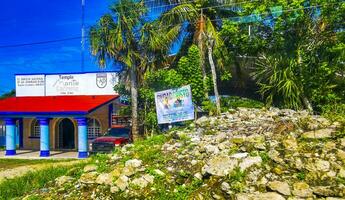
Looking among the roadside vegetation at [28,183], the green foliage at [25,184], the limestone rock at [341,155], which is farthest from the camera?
the green foliage at [25,184]

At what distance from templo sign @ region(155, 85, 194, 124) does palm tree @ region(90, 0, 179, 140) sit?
3426 mm

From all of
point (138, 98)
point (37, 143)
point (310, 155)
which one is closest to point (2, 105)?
point (37, 143)

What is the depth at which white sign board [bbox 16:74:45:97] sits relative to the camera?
30625 millimetres

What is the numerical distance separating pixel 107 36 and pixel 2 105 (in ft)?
34.9

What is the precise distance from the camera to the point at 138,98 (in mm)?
24172

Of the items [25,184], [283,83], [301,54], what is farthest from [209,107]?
[25,184]

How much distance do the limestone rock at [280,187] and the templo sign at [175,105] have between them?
10.2m

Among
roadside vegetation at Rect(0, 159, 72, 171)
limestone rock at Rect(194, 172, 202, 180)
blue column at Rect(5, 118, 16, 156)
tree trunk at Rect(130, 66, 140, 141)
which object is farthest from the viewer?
blue column at Rect(5, 118, 16, 156)

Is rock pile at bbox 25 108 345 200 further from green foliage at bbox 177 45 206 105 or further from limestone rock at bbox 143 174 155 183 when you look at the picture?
green foliage at bbox 177 45 206 105

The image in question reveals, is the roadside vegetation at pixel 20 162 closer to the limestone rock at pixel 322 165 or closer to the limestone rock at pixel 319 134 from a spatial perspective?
the limestone rock at pixel 319 134

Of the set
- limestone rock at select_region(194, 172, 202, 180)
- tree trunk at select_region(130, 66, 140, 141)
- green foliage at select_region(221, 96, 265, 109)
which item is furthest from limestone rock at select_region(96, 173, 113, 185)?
tree trunk at select_region(130, 66, 140, 141)

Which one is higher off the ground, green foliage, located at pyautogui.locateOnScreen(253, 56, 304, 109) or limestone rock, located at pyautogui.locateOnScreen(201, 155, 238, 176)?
green foliage, located at pyautogui.locateOnScreen(253, 56, 304, 109)

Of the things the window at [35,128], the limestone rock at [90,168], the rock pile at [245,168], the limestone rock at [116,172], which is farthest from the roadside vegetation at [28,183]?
the window at [35,128]

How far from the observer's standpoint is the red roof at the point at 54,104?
25434 millimetres
